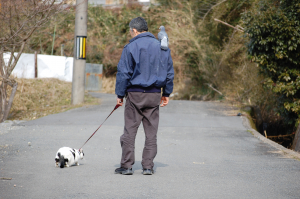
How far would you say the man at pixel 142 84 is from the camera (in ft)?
15.4

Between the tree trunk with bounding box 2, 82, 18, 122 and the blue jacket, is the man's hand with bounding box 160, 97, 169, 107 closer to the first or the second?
the blue jacket

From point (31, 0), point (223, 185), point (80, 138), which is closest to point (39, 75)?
point (31, 0)

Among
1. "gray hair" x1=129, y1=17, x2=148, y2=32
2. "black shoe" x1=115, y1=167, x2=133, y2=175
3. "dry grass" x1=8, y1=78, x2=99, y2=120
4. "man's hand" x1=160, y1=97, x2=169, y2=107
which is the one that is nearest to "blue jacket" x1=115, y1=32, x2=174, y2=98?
"gray hair" x1=129, y1=17, x2=148, y2=32

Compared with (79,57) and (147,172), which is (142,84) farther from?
(79,57)

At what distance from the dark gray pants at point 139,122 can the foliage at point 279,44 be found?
6.35 m

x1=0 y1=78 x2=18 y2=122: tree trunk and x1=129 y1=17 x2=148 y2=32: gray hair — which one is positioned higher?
x1=129 y1=17 x2=148 y2=32: gray hair

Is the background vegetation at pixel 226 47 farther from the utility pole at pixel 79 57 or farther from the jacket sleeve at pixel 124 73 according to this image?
the jacket sleeve at pixel 124 73

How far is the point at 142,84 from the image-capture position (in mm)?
4703

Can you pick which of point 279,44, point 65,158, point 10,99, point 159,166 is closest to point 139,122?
point 159,166

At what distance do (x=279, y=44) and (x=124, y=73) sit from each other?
677 centimetres

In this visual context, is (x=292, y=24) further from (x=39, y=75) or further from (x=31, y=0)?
(x=39, y=75)

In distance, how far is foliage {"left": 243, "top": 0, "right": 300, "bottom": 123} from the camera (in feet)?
32.8

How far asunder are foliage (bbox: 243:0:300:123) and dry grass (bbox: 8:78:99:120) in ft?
21.6

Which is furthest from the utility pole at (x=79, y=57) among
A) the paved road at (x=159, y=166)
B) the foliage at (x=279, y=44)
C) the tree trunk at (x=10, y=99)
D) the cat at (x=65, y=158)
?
the cat at (x=65, y=158)
